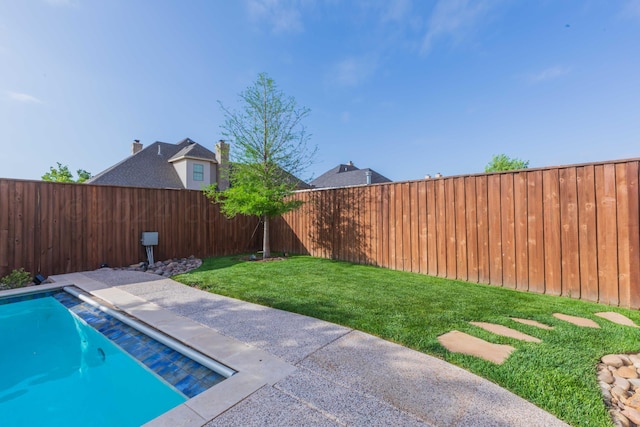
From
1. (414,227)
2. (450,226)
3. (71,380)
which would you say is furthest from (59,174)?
(450,226)

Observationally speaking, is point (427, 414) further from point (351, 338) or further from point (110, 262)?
point (110, 262)

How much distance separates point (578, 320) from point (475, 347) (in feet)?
5.73

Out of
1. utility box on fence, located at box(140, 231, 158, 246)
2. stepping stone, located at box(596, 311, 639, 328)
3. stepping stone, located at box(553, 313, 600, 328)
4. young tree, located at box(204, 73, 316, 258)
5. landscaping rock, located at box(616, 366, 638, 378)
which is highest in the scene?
young tree, located at box(204, 73, 316, 258)

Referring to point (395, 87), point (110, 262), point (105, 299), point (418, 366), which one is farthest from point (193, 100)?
point (418, 366)

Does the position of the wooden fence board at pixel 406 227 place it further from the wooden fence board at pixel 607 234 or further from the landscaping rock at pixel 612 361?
the landscaping rock at pixel 612 361

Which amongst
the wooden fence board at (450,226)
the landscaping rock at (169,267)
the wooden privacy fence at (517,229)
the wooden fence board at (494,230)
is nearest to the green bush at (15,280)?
the landscaping rock at (169,267)

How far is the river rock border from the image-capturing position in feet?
5.54

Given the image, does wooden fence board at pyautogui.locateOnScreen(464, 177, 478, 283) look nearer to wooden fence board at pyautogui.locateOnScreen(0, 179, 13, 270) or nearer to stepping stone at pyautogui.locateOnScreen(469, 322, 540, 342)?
stepping stone at pyautogui.locateOnScreen(469, 322, 540, 342)

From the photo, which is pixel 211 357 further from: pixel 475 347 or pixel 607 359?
pixel 607 359

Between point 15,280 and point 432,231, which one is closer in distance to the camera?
point 15,280

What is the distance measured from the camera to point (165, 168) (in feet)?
58.2

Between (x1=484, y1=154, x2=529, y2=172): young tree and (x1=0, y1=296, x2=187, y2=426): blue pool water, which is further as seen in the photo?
(x1=484, y1=154, x2=529, y2=172): young tree

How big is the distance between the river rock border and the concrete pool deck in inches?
18.0

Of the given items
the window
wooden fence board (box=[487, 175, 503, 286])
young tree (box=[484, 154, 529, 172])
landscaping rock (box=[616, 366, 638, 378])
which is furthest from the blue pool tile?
young tree (box=[484, 154, 529, 172])
